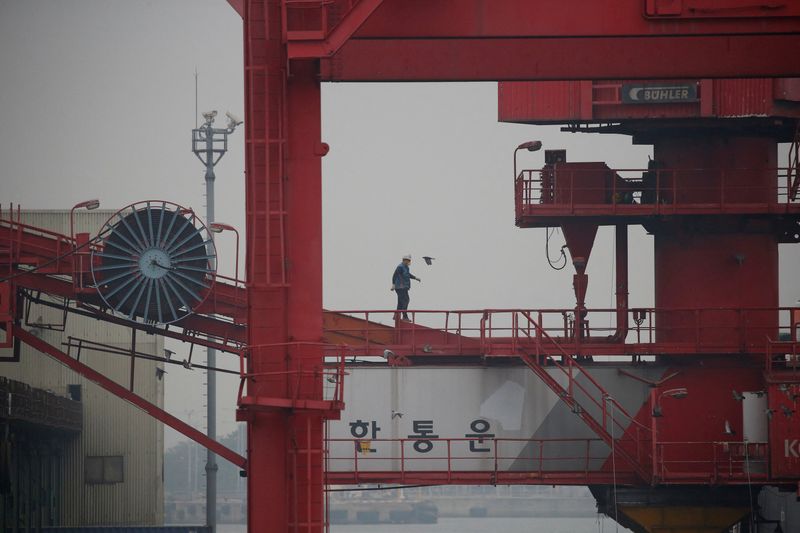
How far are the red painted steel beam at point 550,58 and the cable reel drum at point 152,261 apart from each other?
1520 cm

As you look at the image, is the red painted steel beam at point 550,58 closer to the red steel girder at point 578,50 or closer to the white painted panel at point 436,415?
the red steel girder at point 578,50

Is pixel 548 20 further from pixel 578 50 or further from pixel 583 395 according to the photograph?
pixel 583 395

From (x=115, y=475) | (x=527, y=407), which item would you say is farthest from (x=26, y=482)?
(x=527, y=407)

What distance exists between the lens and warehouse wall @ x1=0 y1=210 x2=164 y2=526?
210 feet

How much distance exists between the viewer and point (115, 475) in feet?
211

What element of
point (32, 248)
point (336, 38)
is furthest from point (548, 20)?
point (32, 248)

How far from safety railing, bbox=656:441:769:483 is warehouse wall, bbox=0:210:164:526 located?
27.7m

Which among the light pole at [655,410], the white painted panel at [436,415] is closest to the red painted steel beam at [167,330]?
the white painted panel at [436,415]

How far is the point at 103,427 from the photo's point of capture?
65.6m

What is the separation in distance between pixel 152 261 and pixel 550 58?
55.5ft

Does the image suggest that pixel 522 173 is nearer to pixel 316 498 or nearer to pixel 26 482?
pixel 316 498

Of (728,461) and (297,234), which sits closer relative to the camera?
(297,234)

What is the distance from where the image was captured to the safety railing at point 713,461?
41.4m

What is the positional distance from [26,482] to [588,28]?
38340 mm
